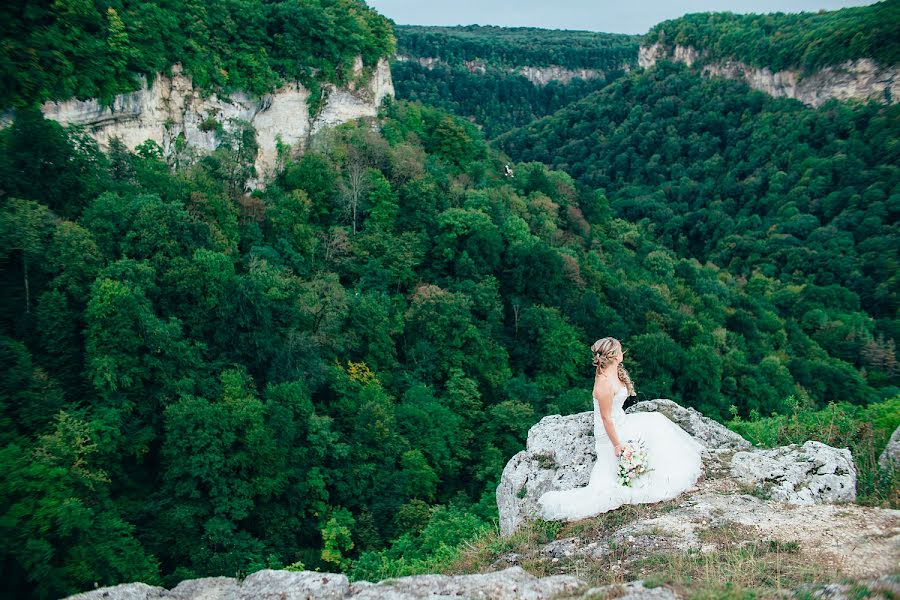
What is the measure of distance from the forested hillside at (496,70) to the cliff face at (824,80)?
44237 millimetres

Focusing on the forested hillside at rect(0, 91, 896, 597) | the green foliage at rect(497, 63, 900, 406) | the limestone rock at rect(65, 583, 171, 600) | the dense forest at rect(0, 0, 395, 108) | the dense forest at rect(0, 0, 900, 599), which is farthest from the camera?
the green foliage at rect(497, 63, 900, 406)

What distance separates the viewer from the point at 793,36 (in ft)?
325

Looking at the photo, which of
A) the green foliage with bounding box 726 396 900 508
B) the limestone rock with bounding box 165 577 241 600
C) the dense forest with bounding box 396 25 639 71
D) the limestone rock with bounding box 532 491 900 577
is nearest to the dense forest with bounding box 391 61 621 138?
the dense forest with bounding box 396 25 639 71

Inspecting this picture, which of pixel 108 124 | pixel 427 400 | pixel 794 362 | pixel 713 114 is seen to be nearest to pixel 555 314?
pixel 427 400

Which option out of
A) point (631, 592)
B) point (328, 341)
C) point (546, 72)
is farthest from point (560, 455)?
point (546, 72)

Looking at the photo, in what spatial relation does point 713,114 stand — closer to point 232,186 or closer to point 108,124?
point 232,186

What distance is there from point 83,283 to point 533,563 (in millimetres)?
21692

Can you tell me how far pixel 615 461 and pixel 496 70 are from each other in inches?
5839

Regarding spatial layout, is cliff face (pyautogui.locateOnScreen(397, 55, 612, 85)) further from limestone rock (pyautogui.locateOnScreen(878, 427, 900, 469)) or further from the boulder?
limestone rock (pyautogui.locateOnScreen(878, 427, 900, 469))

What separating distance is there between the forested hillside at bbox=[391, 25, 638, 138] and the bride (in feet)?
368

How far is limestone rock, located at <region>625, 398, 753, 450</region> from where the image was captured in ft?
33.3

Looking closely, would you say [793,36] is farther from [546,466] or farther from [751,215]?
[546,466]

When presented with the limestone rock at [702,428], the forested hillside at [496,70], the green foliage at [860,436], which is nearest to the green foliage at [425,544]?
the limestone rock at [702,428]

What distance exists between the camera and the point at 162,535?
64.6 ft
